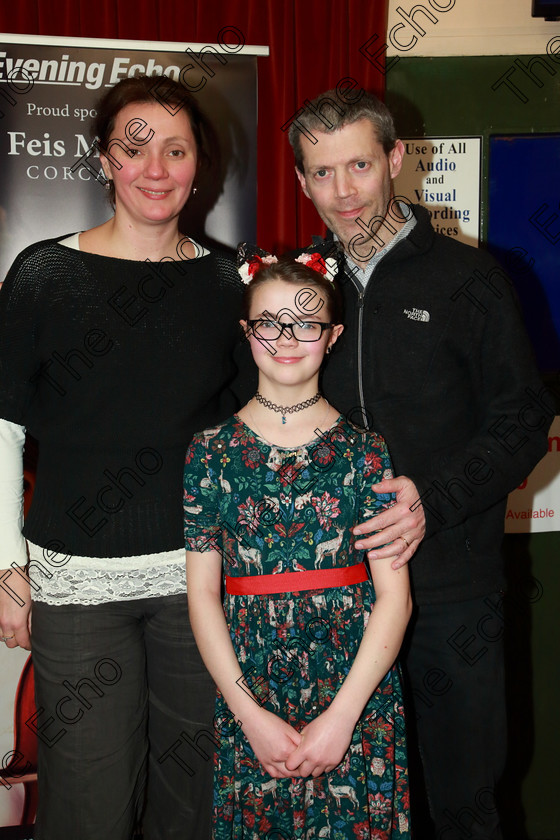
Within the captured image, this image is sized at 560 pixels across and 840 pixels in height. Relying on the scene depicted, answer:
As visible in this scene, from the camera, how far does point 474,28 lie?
7.93ft

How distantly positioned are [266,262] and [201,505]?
1.71ft

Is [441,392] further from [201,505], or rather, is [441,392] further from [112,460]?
[112,460]

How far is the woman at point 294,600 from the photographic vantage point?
145cm

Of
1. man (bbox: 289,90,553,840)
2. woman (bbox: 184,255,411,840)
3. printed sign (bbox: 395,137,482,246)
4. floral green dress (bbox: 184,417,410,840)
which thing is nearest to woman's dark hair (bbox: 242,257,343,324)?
woman (bbox: 184,255,411,840)

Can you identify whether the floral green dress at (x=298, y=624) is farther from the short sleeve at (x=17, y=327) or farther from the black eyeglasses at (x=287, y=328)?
the short sleeve at (x=17, y=327)

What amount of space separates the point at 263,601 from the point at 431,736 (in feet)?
2.04

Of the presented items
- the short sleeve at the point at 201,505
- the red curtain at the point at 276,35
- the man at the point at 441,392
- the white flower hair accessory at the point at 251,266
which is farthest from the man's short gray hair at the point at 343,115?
the short sleeve at the point at 201,505

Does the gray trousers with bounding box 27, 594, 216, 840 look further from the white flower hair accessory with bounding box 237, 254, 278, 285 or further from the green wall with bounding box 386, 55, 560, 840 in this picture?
the green wall with bounding box 386, 55, 560, 840

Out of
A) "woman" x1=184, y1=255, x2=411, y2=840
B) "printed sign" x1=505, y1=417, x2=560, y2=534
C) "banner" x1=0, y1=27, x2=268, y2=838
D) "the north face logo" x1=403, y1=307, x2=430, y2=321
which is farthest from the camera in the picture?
"printed sign" x1=505, y1=417, x2=560, y2=534

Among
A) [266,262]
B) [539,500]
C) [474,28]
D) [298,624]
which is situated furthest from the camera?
[539,500]

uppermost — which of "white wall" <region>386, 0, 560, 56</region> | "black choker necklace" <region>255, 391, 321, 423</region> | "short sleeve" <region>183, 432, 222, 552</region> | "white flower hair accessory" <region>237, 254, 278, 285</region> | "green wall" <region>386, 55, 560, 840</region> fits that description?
"white wall" <region>386, 0, 560, 56</region>

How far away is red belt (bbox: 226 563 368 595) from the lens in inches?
57.7

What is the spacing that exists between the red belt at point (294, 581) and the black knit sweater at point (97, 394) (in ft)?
0.71

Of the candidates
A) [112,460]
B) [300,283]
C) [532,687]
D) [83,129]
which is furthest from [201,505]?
[532,687]
